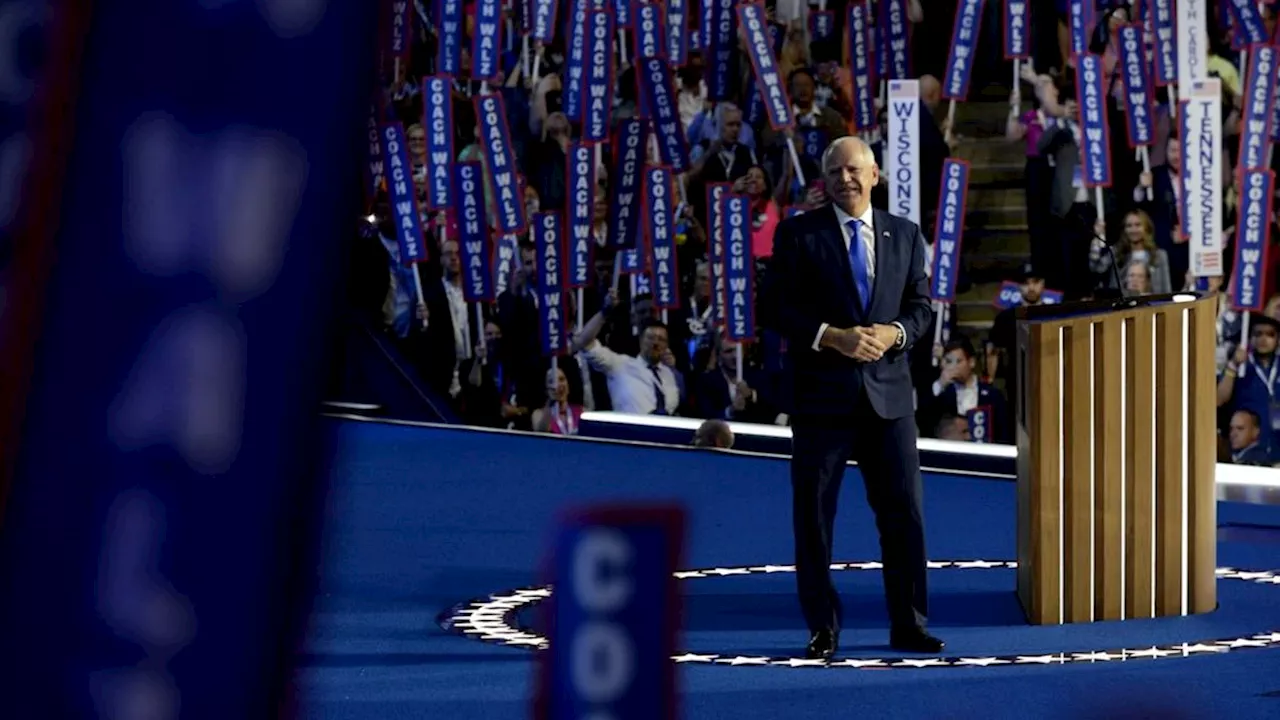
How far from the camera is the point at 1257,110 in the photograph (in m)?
9.35

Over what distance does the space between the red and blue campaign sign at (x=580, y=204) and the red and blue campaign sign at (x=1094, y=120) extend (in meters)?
3.15

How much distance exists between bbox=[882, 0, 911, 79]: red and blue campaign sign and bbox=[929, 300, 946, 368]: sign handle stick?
1.15 metres

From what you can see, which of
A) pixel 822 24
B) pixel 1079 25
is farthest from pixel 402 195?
pixel 1079 25

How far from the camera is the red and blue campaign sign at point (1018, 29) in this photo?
10.0 m

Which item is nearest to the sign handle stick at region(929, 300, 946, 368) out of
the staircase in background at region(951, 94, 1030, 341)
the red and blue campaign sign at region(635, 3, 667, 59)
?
the staircase in background at region(951, 94, 1030, 341)

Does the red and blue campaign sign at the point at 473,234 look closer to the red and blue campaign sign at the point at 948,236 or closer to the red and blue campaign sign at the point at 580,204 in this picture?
the red and blue campaign sign at the point at 580,204

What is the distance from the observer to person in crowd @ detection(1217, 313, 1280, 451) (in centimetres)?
941

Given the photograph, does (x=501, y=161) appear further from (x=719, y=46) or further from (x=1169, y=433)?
(x=1169, y=433)

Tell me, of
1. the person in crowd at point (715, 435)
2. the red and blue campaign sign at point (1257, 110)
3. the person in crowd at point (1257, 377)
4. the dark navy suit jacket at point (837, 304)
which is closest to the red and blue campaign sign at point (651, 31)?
the person in crowd at point (715, 435)

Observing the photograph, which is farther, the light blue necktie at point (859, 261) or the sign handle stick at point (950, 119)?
the sign handle stick at point (950, 119)

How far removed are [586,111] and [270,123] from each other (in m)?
11.4

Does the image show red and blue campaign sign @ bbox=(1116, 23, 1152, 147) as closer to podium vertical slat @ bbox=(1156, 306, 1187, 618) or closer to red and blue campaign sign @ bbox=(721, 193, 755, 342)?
red and blue campaign sign @ bbox=(721, 193, 755, 342)

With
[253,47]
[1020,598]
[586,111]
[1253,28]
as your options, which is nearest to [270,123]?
Answer: [253,47]

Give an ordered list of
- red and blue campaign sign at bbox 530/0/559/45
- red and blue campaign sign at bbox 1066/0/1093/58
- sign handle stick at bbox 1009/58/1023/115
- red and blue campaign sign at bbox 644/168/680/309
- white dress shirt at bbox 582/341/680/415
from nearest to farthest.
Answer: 1. red and blue campaign sign at bbox 1066/0/1093/58
2. sign handle stick at bbox 1009/58/1023/115
3. red and blue campaign sign at bbox 644/168/680/309
4. white dress shirt at bbox 582/341/680/415
5. red and blue campaign sign at bbox 530/0/559/45
